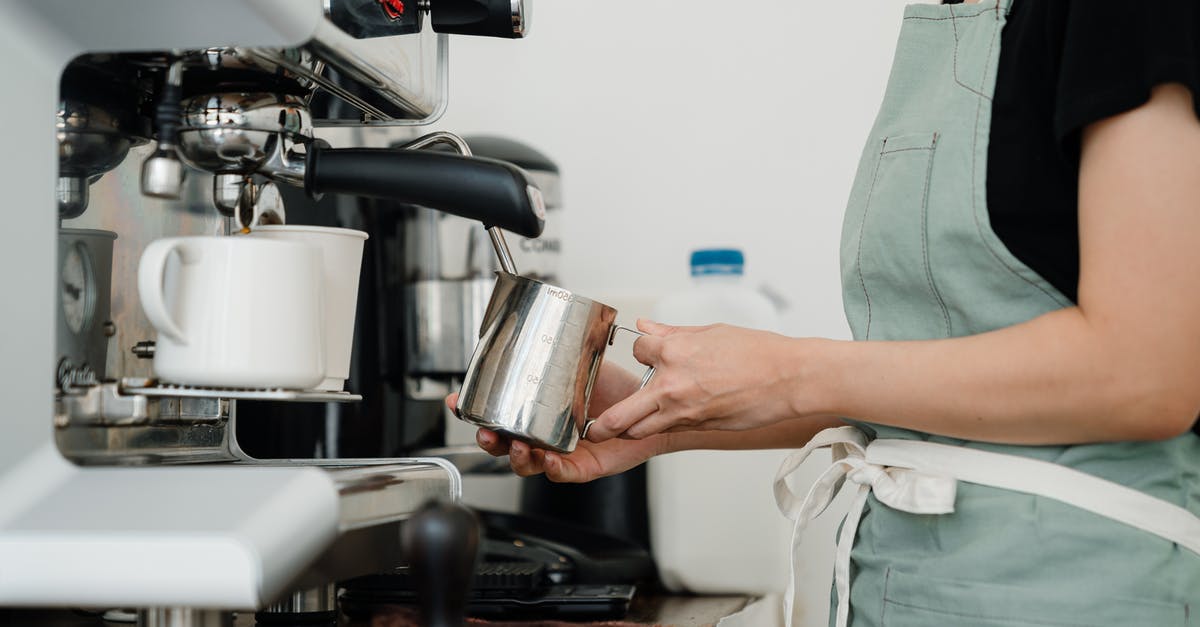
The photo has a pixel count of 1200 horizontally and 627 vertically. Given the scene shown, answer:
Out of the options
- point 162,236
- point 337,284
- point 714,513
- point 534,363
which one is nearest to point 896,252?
point 534,363

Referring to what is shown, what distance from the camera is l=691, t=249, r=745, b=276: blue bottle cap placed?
1198 mm

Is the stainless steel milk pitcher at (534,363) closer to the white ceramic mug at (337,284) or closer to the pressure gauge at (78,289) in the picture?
the white ceramic mug at (337,284)

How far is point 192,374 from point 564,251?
0.90m

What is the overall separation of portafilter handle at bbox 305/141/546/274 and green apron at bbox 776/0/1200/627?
24cm

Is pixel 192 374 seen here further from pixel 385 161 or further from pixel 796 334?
pixel 796 334

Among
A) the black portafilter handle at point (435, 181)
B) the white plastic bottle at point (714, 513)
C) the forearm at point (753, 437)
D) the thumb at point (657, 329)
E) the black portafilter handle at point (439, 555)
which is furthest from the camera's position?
the white plastic bottle at point (714, 513)

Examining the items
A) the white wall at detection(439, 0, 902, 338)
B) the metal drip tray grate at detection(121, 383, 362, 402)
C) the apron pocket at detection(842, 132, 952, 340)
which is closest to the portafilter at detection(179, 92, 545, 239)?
the metal drip tray grate at detection(121, 383, 362, 402)

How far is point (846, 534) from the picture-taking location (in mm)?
736

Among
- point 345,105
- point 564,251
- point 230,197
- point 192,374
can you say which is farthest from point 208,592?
point 564,251

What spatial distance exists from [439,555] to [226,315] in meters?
0.20

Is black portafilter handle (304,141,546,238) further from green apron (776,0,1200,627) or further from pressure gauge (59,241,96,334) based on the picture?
green apron (776,0,1200,627)

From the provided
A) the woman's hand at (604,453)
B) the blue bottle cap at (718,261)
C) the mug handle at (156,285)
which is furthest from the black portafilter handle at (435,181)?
the blue bottle cap at (718,261)

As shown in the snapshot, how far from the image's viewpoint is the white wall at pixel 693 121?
1378 mm

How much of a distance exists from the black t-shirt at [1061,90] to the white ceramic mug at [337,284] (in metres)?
0.37
